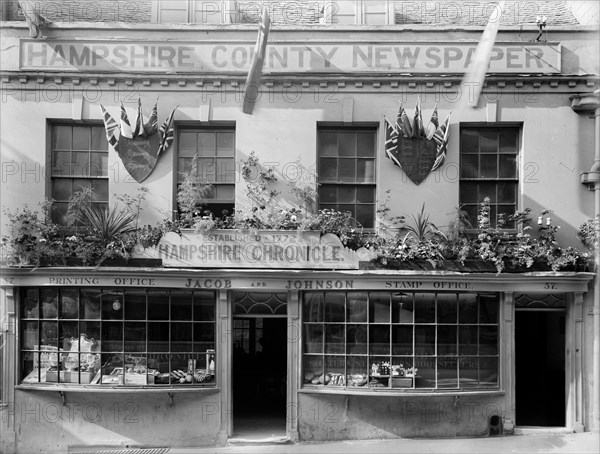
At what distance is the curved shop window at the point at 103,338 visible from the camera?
10.5 meters

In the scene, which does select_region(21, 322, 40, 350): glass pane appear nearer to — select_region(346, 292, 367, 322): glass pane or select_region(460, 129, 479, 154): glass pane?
select_region(346, 292, 367, 322): glass pane

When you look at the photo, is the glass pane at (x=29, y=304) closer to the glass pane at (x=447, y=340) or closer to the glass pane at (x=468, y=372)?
the glass pane at (x=447, y=340)

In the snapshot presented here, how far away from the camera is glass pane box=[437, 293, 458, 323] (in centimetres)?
1059

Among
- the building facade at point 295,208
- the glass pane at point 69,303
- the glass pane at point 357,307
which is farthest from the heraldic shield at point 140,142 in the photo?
the glass pane at point 357,307

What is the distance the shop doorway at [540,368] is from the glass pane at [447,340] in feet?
7.65

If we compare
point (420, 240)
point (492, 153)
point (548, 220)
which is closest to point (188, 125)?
point (420, 240)

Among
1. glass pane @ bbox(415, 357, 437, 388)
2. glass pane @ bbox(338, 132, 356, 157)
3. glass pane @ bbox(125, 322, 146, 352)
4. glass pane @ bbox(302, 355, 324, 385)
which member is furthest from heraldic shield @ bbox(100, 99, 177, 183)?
glass pane @ bbox(415, 357, 437, 388)

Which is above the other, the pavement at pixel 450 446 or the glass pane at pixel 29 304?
the glass pane at pixel 29 304

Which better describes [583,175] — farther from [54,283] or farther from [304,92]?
[54,283]

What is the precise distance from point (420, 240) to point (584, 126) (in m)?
4.07

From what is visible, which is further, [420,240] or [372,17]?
[372,17]

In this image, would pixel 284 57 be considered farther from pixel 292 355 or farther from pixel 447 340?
pixel 447 340

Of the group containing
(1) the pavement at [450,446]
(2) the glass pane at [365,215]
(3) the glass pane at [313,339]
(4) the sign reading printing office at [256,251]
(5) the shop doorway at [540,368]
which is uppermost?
(2) the glass pane at [365,215]

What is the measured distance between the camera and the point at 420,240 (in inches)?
414
